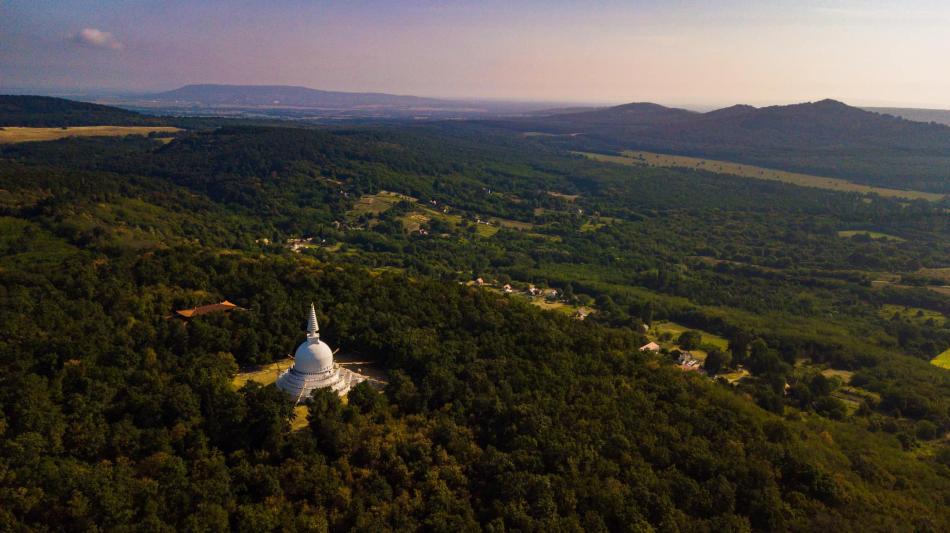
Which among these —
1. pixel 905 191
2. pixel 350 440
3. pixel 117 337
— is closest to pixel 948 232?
pixel 905 191

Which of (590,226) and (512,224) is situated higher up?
(590,226)

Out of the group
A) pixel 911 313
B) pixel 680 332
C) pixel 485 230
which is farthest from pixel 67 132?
pixel 911 313

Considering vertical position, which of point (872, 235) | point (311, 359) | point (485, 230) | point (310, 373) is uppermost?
point (311, 359)

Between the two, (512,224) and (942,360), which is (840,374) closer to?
(942,360)

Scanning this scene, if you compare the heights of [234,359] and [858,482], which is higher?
[234,359]

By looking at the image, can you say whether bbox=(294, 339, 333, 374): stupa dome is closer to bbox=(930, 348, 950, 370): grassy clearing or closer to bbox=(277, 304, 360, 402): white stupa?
bbox=(277, 304, 360, 402): white stupa

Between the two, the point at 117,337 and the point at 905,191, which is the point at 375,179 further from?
the point at 905,191
